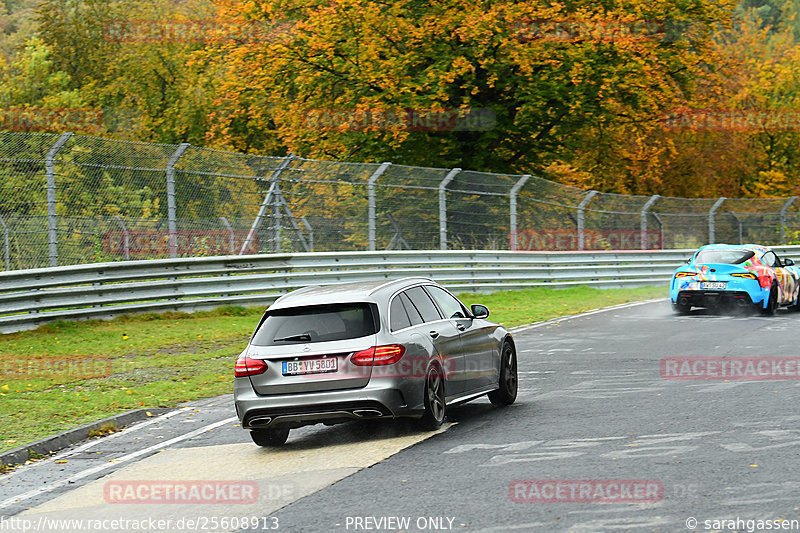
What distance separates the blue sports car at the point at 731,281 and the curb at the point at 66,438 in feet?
40.7

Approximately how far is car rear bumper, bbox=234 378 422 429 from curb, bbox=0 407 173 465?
1.83 meters

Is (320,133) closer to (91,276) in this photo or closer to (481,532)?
(91,276)

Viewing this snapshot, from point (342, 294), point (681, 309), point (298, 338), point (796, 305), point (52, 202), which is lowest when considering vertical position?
point (796, 305)

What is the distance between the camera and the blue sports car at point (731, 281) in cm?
2042

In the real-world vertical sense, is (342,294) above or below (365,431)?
above

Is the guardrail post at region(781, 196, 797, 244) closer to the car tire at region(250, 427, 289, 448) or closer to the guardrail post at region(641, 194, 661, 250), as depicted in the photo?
the guardrail post at region(641, 194, 661, 250)

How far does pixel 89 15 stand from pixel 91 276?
2173 inches

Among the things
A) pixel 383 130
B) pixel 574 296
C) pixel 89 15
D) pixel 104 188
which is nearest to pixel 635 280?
pixel 574 296

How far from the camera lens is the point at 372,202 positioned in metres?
24.0

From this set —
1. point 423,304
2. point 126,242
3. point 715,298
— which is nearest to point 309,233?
point 126,242

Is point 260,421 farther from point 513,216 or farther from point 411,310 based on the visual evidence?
point 513,216

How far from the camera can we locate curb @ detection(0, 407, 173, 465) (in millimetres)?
9025

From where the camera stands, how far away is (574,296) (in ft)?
86.6

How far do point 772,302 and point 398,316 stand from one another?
13.2 meters
